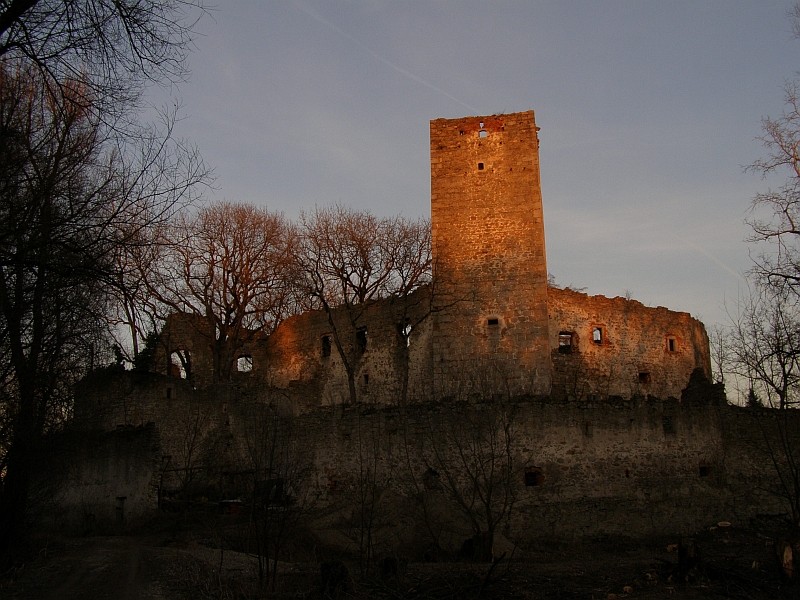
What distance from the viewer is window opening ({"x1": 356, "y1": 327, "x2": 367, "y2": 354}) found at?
33156 mm

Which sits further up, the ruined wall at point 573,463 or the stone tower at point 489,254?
the stone tower at point 489,254

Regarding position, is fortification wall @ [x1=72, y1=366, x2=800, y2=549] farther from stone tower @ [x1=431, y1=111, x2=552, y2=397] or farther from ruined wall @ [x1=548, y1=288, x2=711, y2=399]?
ruined wall @ [x1=548, y1=288, x2=711, y2=399]

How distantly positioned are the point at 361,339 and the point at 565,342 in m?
7.69

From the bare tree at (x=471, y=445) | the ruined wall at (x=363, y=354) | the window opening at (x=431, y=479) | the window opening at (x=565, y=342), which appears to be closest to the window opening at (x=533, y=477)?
the bare tree at (x=471, y=445)

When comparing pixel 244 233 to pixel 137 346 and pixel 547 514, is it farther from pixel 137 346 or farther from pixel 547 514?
pixel 547 514

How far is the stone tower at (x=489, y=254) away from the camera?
2855 cm

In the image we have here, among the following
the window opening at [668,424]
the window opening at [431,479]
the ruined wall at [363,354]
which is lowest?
the window opening at [431,479]

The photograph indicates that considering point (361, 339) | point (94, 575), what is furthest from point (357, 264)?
point (94, 575)

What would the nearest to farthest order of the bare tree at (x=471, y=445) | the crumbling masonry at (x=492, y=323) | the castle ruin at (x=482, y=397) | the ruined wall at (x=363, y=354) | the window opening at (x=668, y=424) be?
the bare tree at (x=471, y=445)
the castle ruin at (x=482, y=397)
the window opening at (x=668, y=424)
the crumbling masonry at (x=492, y=323)
the ruined wall at (x=363, y=354)

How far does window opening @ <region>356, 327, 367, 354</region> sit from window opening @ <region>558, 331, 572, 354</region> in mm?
7264

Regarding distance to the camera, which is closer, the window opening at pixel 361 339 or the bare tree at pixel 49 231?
the bare tree at pixel 49 231

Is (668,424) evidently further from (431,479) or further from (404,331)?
(404,331)

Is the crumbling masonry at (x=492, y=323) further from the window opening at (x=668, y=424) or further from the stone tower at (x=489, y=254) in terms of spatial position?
the window opening at (x=668, y=424)

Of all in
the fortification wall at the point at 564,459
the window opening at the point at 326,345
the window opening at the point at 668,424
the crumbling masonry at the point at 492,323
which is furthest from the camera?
the window opening at the point at 326,345
